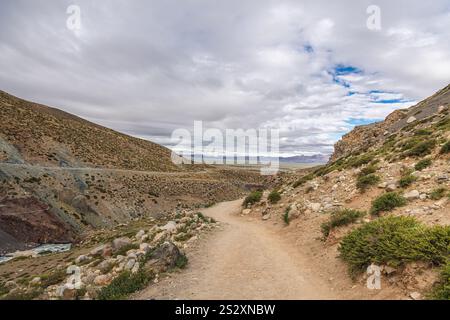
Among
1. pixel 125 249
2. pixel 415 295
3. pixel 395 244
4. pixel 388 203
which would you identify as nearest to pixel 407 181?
→ pixel 388 203

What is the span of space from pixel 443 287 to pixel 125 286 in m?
8.83

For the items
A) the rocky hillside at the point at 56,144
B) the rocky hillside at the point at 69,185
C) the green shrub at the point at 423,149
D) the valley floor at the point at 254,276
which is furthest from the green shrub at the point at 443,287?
the rocky hillside at the point at 56,144

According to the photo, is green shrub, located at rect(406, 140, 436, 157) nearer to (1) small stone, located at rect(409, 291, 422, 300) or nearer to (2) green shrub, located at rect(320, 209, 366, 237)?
(2) green shrub, located at rect(320, 209, 366, 237)

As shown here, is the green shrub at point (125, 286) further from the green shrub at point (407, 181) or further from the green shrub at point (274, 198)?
the green shrub at point (274, 198)

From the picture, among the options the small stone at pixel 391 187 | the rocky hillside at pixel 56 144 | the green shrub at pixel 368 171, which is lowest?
the small stone at pixel 391 187

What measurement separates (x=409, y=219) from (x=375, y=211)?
3.07m

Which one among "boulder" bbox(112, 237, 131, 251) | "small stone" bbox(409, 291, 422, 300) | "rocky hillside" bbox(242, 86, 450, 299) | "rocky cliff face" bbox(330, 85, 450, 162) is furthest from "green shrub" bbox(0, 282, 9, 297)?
"rocky cliff face" bbox(330, 85, 450, 162)

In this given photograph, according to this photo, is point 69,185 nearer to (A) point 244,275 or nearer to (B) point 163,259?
(B) point 163,259

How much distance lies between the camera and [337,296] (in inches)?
325

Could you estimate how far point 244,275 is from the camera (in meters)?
9.97

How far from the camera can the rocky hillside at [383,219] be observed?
7652 mm

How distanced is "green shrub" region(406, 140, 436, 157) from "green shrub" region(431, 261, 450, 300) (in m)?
13.1
